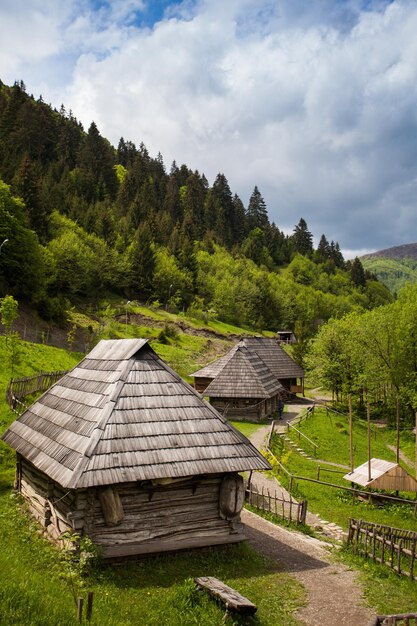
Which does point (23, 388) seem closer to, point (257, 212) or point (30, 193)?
point (30, 193)

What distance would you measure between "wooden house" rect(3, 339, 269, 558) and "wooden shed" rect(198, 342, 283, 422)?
71.2ft

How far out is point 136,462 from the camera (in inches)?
390

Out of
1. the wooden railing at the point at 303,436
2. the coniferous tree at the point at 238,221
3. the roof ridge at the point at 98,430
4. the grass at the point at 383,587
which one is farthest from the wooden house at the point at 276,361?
the coniferous tree at the point at 238,221

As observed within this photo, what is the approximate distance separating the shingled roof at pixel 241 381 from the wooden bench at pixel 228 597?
80.1 feet

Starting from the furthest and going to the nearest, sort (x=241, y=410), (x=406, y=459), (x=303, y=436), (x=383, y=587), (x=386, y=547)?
(x=241, y=410) → (x=406, y=459) → (x=303, y=436) → (x=386, y=547) → (x=383, y=587)

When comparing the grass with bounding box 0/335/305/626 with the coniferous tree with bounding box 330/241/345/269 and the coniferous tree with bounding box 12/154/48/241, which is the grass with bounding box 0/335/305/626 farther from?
the coniferous tree with bounding box 330/241/345/269

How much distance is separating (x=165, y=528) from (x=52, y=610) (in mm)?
4397

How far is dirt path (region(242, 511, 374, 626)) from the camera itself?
8.87 meters

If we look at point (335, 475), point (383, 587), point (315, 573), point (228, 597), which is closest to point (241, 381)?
point (335, 475)

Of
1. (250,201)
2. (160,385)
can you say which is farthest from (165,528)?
(250,201)

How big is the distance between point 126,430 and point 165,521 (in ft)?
7.60

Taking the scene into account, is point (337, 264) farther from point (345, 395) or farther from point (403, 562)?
point (403, 562)

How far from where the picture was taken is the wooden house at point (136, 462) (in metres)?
9.86

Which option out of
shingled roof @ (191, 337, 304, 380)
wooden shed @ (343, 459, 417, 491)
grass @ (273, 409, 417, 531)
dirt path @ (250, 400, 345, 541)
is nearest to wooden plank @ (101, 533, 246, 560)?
dirt path @ (250, 400, 345, 541)
